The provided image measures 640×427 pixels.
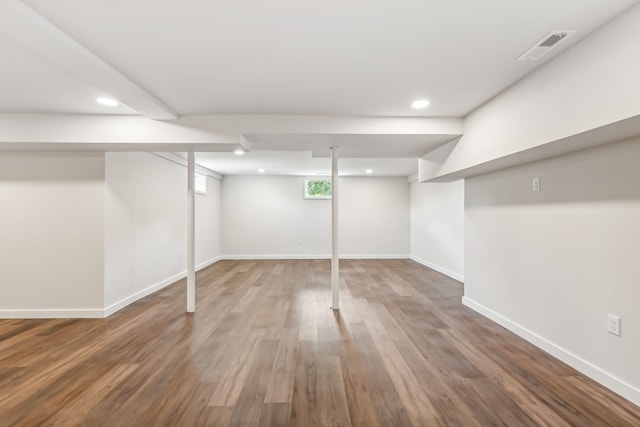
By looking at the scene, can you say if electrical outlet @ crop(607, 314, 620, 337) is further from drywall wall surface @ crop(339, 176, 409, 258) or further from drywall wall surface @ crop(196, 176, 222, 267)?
drywall wall surface @ crop(196, 176, 222, 267)

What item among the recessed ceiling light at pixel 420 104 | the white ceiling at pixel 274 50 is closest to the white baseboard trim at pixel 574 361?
the white ceiling at pixel 274 50

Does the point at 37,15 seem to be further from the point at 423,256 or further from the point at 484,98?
the point at 423,256

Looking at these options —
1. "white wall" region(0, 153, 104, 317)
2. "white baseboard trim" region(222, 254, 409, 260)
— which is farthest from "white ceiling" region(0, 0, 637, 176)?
"white baseboard trim" region(222, 254, 409, 260)

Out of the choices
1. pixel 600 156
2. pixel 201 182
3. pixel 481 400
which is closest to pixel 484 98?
pixel 600 156

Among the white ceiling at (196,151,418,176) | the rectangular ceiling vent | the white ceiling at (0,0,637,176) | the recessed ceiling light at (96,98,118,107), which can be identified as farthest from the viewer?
the white ceiling at (196,151,418,176)

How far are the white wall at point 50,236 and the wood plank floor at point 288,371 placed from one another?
0.83 ft

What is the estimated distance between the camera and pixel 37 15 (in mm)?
1525

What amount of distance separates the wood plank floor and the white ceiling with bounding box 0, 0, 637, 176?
7.09 feet

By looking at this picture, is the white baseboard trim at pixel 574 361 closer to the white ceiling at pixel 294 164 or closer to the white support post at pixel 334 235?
the white support post at pixel 334 235

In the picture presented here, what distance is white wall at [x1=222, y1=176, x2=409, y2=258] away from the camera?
7871mm

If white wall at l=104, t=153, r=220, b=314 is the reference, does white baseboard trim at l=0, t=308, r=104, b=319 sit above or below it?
below

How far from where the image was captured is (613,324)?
2.03 meters

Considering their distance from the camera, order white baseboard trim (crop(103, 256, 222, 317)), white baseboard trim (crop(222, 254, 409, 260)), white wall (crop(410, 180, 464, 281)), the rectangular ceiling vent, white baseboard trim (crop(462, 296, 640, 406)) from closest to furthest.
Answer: the rectangular ceiling vent, white baseboard trim (crop(462, 296, 640, 406)), white baseboard trim (crop(103, 256, 222, 317)), white wall (crop(410, 180, 464, 281)), white baseboard trim (crop(222, 254, 409, 260))

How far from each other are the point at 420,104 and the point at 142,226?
393 cm
